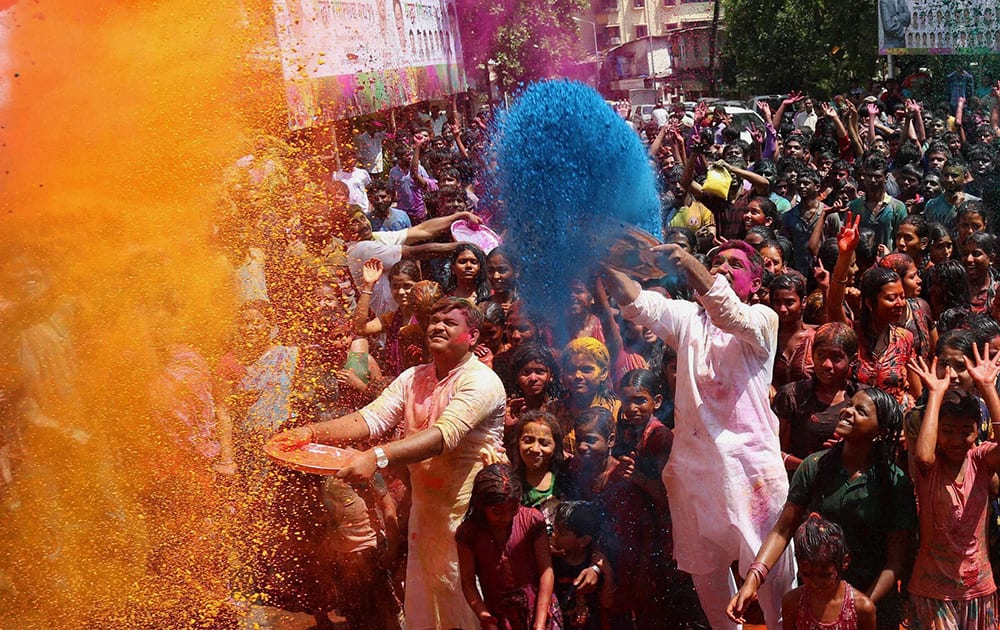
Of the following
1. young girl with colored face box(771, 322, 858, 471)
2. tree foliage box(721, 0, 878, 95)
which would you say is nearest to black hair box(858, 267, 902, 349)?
young girl with colored face box(771, 322, 858, 471)

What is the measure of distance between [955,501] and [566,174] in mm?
1658

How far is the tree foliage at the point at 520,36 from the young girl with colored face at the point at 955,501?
231cm

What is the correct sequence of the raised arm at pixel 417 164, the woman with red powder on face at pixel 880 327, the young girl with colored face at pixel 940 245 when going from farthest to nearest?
the raised arm at pixel 417 164 < the young girl with colored face at pixel 940 245 < the woman with red powder on face at pixel 880 327

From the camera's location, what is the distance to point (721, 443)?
3754 millimetres

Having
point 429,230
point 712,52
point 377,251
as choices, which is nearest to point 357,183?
point 429,230

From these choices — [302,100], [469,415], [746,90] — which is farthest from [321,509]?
[746,90]

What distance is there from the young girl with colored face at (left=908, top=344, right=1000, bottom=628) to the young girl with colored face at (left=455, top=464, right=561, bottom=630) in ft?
4.01

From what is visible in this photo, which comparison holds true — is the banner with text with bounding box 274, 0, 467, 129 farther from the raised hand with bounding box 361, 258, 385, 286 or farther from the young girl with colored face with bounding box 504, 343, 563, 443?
the young girl with colored face with bounding box 504, 343, 563, 443

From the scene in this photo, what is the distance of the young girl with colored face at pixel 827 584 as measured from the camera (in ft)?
10.6

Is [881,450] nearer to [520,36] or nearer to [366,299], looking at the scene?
[366,299]

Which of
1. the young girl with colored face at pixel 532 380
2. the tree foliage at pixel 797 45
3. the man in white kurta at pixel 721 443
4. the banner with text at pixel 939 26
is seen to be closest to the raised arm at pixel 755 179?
the young girl with colored face at pixel 532 380

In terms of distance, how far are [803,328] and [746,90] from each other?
68.9 feet

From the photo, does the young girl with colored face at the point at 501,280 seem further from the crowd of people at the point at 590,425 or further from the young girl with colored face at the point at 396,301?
the young girl with colored face at the point at 396,301

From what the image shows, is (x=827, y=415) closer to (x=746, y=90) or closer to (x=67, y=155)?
(x=67, y=155)
